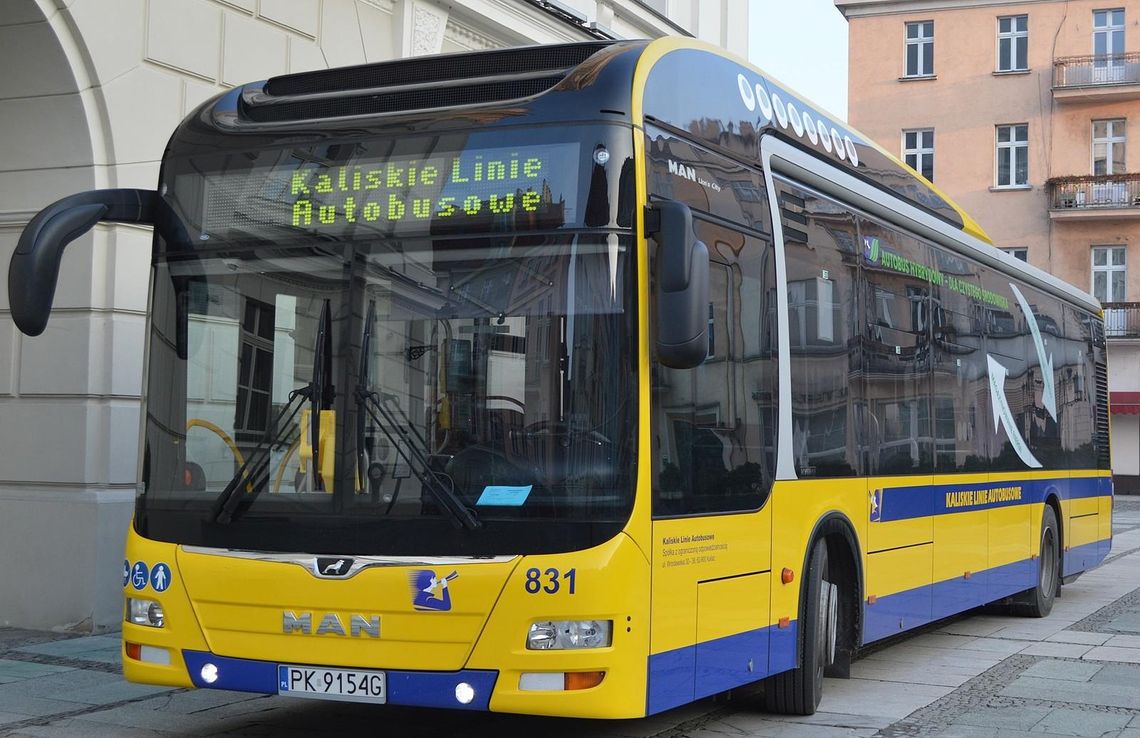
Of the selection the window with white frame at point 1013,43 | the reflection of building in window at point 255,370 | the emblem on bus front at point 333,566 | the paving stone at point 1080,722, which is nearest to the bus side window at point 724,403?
the emblem on bus front at point 333,566

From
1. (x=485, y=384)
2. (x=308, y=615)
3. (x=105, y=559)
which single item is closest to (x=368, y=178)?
(x=485, y=384)

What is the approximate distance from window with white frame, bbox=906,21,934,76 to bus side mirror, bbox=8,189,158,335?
41582 mm

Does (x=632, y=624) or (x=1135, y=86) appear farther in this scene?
(x=1135, y=86)

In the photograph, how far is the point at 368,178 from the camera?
6.59 meters

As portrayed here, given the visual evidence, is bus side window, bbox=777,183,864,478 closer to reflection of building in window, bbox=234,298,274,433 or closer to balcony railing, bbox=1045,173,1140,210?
reflection of building in window, bbox=234,298,274,433

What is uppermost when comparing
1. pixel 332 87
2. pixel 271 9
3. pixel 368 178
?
pixel 271 9

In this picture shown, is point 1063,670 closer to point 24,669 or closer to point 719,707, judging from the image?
point 719,707

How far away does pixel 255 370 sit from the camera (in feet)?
21.6

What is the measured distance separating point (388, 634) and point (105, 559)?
5.36m

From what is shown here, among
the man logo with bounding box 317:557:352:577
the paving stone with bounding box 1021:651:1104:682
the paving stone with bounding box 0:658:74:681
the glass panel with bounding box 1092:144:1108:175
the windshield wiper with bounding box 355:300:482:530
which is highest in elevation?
the glass panel with bounding box 1092:144:1108:175

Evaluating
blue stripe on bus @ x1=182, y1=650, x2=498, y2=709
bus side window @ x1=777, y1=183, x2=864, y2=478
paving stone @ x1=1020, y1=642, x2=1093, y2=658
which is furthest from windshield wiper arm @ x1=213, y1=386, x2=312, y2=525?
paving stone @ x1=1020, y1=642, x2=1093, y2=658

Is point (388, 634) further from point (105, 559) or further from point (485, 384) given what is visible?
point (105, 559)

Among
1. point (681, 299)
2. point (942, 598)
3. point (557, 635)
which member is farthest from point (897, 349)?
point (557, 635)

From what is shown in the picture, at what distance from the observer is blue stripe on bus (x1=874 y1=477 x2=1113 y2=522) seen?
31.0ft
